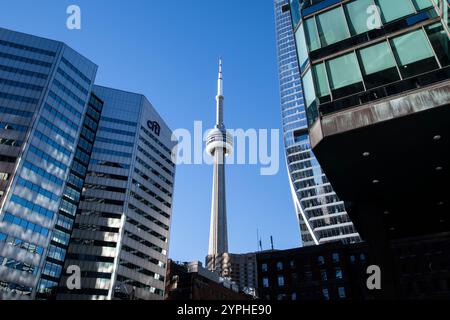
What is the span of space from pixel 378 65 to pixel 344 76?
5.62 feet

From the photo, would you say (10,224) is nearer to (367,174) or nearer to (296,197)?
(367,174)

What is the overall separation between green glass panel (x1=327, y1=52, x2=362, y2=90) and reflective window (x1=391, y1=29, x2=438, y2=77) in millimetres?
2002

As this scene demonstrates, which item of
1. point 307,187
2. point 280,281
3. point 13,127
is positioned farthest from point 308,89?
point 307,187

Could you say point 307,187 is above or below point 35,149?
above

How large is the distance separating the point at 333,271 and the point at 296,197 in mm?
76307

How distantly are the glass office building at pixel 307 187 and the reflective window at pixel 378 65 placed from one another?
353ft

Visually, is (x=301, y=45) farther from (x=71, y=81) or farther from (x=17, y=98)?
(x=71, y=81)

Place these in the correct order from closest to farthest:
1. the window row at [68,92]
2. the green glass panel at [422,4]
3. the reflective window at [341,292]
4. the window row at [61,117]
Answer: the green glass panel at [422,4]
the reflective window at [341,292]
the window row at [61,117]
the window row at [68,92]

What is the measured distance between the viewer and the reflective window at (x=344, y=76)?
18359 millimetres

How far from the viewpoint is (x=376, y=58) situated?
1831 centimetres

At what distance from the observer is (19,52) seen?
84938 mm

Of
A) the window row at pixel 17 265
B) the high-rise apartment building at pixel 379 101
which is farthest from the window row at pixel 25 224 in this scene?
the high-rise apartment building at pixel 379 101

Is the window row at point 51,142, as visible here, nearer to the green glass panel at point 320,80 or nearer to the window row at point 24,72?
the window row at point 24,72

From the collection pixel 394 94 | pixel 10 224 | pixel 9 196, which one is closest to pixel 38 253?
pixel 10 224
